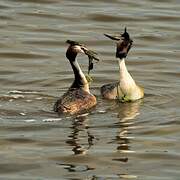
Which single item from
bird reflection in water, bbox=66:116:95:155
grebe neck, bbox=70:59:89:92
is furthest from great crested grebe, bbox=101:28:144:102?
bird reflection in water, bbox=66:116:95:155

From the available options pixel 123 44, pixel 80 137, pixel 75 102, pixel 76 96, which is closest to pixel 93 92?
pixel 123 44

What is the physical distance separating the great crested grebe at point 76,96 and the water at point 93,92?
19 cm

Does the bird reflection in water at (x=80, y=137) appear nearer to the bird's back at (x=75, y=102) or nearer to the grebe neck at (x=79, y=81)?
the bird's back at (x=75, y=102)

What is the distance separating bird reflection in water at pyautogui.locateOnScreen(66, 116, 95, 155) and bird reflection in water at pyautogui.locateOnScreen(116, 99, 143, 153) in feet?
1.39

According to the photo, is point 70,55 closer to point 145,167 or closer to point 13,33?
point 145,167

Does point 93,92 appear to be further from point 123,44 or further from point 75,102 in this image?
point 75,102

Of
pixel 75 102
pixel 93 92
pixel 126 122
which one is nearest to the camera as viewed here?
pixel 126 122

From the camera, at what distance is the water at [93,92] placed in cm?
1180

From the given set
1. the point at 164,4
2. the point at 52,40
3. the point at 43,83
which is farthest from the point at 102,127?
the point at 164,4

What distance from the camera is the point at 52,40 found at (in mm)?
20156

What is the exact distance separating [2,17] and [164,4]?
477 cm

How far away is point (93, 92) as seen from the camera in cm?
1605

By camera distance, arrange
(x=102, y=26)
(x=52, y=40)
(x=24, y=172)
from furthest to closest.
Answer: (x=102, y=26) < (x=52, y=40) < (x=24, y=172)

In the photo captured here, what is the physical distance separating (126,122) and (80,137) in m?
1.09
